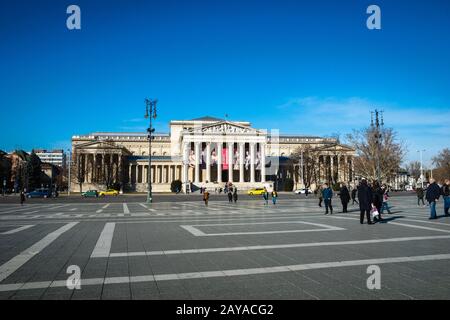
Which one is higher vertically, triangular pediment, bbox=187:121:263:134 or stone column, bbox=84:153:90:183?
triangular pediment, bbox=187:121:263:134

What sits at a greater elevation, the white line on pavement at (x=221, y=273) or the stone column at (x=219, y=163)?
the stone column at (x=219, y=163)

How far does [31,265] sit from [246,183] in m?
90.3

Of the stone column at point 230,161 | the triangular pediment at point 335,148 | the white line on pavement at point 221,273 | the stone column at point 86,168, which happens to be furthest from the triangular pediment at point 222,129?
the white line on pavement at point 221,273

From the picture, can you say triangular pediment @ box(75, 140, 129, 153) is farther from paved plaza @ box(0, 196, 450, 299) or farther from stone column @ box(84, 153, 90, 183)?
paved plaza @ box(0, 196, 450, 299)

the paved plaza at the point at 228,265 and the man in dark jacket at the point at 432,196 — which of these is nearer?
the paved plaza at the point at 228,265

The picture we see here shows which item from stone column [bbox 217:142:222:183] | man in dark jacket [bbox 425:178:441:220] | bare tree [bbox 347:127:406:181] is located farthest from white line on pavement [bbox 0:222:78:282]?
stone column [bbox 217:142:222:183]

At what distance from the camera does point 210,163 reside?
94375 millimetres

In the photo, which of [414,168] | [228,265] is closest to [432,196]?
[228,265]

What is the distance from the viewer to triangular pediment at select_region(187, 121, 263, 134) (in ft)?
325

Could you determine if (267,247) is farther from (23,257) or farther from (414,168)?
(414,168)

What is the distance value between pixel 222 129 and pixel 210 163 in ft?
Result: 37.8

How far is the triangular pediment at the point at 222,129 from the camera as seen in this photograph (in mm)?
98938

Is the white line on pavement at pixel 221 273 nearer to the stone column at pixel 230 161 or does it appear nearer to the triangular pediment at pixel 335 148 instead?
the triangular pediment at pixel 335 148
